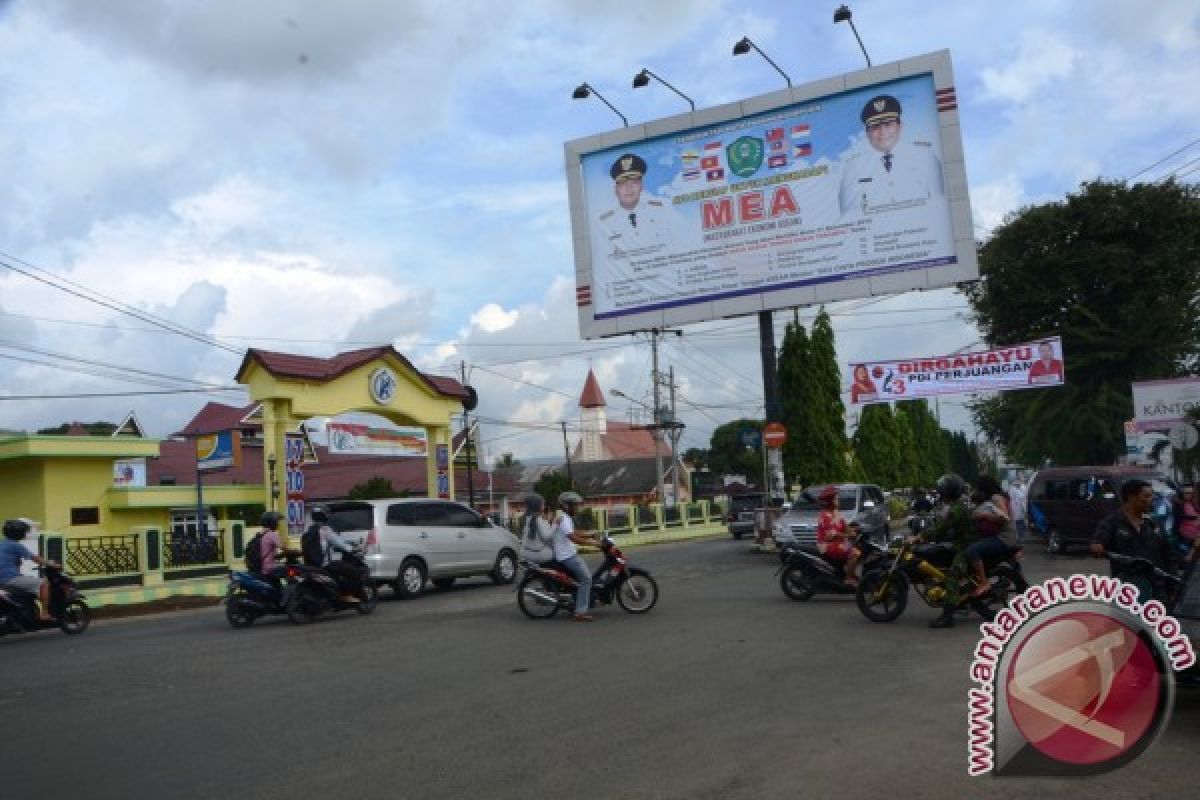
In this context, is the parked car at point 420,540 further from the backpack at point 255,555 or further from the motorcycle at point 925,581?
the motorcycle at point 925,581

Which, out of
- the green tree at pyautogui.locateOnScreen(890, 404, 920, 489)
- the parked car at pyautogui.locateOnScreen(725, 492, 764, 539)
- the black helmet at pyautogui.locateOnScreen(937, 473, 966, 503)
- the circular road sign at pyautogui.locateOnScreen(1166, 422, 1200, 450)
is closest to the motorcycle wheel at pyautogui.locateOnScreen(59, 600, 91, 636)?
the black helmet at pyautogui.locateOnScreen(937, 473, 966, 503)

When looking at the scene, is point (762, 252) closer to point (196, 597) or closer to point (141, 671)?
point (196, 597)

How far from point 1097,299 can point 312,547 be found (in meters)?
31.5

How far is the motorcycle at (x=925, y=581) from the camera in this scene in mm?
11617

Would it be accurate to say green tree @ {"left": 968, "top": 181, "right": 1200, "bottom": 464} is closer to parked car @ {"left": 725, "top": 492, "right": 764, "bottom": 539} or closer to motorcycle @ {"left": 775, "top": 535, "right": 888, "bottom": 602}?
parked car @ {"left": 725, "top": 492, "right": 764, "bottom": 539}

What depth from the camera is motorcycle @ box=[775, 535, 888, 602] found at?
1417 centimetres

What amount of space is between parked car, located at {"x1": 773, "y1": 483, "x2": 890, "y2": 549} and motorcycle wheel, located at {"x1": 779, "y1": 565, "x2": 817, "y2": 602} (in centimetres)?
678

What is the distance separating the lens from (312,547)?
1520 centimetres

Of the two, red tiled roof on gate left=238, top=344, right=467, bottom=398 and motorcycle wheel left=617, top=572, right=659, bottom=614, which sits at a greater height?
red tiled roof on gate left=238, top=344, right=467, bottom=398

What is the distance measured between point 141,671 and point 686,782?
6977mm

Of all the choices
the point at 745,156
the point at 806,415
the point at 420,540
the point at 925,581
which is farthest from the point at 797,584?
the point at 806,415

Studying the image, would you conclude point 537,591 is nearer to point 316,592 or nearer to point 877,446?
point 316,592

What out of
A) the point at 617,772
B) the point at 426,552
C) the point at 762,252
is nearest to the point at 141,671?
the point at 617,772

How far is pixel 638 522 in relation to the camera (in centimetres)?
4059
